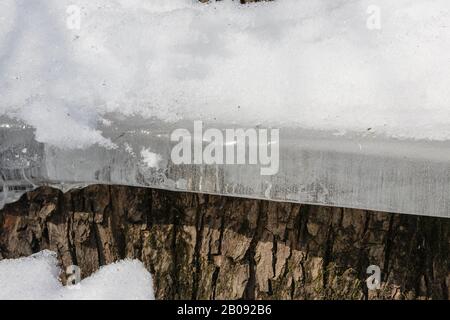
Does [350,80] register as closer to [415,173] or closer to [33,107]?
[415,173]

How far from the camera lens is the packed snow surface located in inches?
49.3

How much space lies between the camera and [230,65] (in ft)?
4.40

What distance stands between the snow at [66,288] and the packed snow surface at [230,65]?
1.23 ft

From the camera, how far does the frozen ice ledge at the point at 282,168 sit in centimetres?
119

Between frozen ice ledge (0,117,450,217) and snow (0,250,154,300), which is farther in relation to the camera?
snow (0,250,154,300)

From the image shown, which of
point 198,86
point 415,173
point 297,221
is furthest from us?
point 297,221

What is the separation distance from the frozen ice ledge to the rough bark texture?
0.51 feet

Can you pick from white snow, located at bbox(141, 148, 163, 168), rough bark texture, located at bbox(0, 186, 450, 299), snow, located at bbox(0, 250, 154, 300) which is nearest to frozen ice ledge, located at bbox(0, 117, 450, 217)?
white snow, located at bbox(141, 148, 163, 168)

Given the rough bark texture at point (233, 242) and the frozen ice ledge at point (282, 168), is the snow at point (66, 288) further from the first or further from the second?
the frozen ice ledge at point (282, 168)

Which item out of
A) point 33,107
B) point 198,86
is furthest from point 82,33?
point 198,86

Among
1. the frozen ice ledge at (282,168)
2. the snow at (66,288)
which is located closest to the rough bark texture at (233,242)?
the snow at (66,288)

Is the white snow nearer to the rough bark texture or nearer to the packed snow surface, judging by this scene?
the packed snow surface
